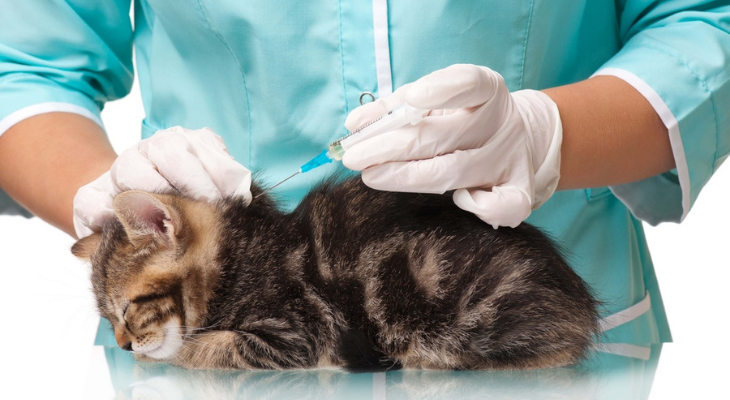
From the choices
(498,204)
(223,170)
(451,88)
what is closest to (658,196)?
(498,204)

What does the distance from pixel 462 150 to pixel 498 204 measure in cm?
11

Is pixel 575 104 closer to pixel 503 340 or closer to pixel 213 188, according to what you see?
pixel 503 340

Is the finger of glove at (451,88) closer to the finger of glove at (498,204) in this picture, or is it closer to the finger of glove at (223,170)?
the finger of glove at (498,204)

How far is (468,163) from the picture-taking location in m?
1.06

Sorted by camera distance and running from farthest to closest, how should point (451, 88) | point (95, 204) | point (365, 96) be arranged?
1. point (365, 96)
2. point (95, 204)
3. point (451, 88)

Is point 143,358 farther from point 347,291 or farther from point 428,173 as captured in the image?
point 428,173

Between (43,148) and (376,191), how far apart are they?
88 cm

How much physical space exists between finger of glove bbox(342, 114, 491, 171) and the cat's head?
29 centimetres

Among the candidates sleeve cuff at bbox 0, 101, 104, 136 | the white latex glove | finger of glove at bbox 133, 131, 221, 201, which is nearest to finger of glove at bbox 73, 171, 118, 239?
the white latex glove

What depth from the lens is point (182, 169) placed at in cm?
121

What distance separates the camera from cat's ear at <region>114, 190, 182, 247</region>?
3.39 ft

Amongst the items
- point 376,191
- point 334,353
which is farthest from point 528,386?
point 376,191

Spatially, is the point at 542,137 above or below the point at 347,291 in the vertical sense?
above

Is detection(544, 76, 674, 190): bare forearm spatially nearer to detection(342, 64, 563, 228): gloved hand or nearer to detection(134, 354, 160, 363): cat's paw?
detection(342, 64, 563, 228): gloved hand
